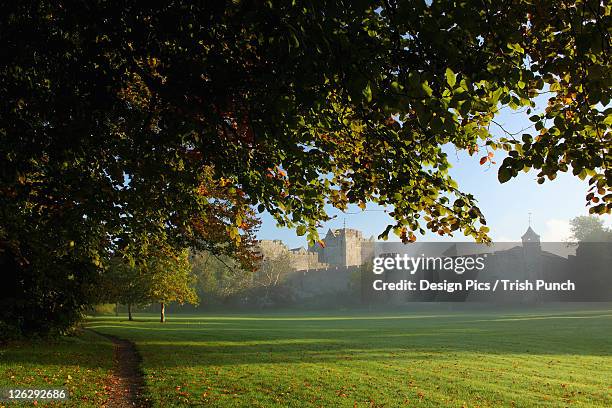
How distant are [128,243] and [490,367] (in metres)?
13.6

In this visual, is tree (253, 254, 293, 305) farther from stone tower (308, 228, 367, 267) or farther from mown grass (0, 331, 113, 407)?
mown grass (0, 331, 113, 407)

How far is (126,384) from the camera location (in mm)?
13391

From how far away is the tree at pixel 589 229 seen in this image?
8769 centimetres

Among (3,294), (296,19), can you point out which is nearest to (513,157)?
(296,19)

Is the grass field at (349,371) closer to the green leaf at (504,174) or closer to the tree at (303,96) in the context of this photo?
the tree at (303,96)

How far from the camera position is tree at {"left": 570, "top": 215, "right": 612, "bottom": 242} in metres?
87.7

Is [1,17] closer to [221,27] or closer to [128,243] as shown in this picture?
[221,27]

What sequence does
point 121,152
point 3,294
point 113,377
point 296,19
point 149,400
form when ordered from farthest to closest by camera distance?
point 3,294 < point 113,377 < point 149,400 < point 121,152 < point 296,19

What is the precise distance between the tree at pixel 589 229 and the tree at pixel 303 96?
305ft

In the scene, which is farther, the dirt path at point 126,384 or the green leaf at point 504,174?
the dirt path at point 126,384

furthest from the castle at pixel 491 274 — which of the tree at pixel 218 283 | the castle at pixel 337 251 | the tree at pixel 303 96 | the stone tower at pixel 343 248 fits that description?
the tree at pixel 303 96

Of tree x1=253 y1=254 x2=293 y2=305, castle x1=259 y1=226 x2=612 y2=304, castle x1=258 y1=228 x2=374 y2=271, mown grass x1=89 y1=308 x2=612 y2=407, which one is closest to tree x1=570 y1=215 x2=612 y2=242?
castle x1=259 y1=226 x2=612 y2=304

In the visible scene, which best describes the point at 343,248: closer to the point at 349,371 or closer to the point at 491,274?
the point at 491,274

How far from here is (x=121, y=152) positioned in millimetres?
8250
